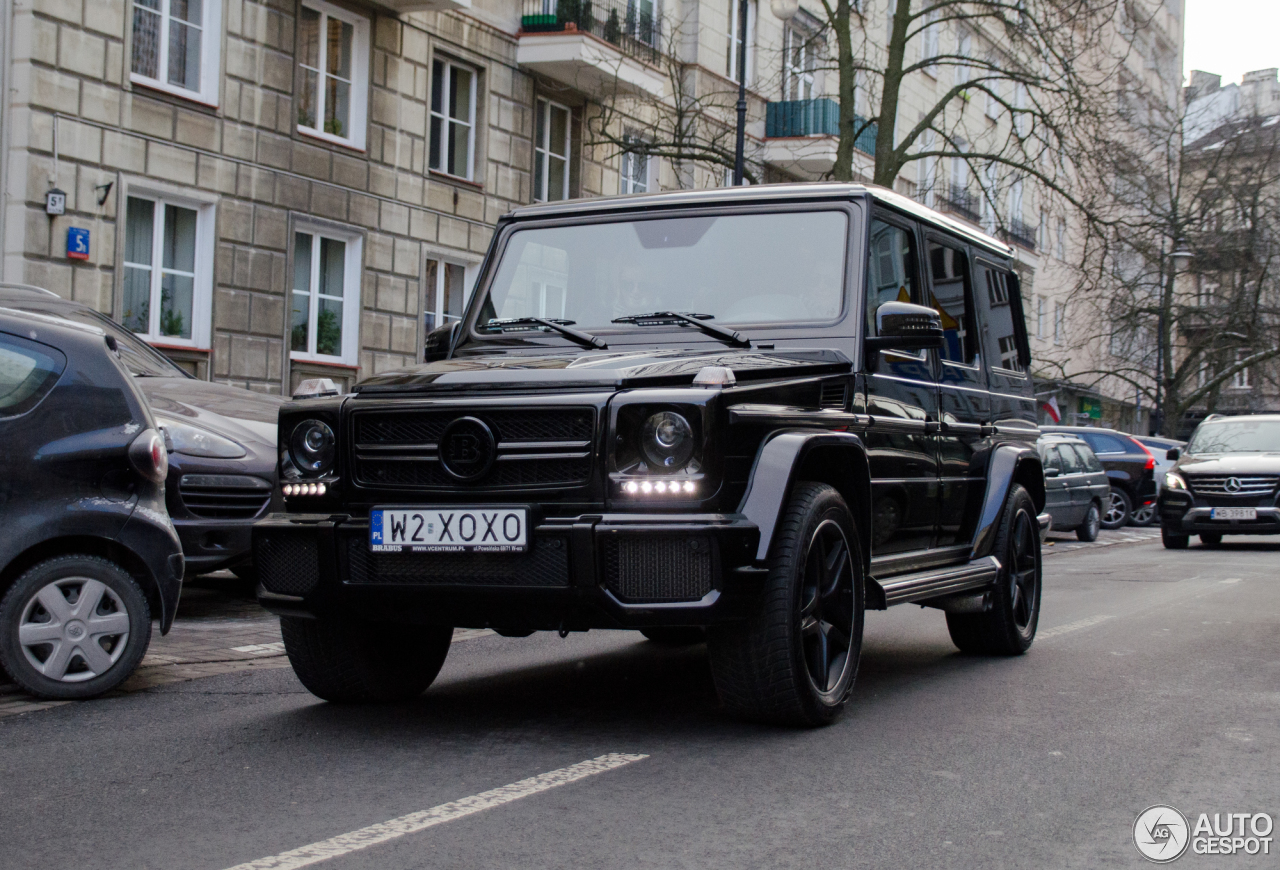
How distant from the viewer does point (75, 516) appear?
20.7ft

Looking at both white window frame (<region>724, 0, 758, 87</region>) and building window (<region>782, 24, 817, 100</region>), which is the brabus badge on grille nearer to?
white window frame (<region>724, 0, 758, 87</region>)

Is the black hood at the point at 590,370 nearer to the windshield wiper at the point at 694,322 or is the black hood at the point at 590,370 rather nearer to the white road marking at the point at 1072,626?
the windshield wiper at the point at 694,322

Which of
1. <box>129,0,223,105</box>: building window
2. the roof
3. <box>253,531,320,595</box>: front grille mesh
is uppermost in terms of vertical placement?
<box>129,0,223,105</box>: building window

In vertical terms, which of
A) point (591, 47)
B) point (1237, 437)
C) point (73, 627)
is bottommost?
point (73, 627)

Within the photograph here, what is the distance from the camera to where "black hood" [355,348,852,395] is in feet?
17.0

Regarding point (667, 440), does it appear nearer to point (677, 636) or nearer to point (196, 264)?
point (677, 636)

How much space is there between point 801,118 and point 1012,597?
23.2m

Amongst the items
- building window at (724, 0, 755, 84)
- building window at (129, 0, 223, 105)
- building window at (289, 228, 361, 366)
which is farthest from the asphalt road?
building window at (724, 0, 755, 84)

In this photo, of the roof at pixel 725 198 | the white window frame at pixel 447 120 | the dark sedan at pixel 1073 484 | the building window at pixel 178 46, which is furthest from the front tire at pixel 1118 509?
the roof at pixel 725 198

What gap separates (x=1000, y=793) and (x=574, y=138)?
2076 centimetres

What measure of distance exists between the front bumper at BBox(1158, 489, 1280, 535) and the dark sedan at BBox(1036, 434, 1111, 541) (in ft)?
4.36

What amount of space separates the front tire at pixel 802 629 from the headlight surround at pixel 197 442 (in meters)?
4.58

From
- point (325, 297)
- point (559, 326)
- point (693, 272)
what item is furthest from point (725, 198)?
point (325, 297)

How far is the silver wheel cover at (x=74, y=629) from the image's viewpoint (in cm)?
620
